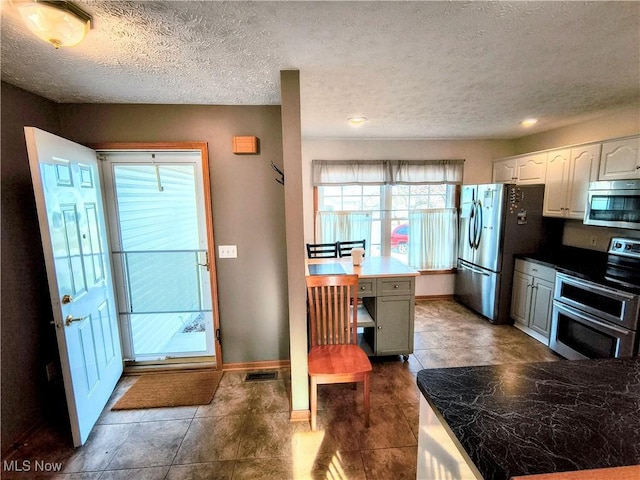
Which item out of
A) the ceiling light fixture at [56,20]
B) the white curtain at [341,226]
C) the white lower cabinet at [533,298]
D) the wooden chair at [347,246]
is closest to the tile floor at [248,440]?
the wooden chair at [347,246]

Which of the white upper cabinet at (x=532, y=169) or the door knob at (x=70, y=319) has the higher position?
the white upper cabinet at (x=532, y=169)

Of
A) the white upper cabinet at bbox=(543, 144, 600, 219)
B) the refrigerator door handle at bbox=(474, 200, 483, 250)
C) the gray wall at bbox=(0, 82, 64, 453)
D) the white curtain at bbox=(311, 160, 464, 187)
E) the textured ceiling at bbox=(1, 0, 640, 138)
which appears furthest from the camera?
the white curtain at bbox=(311, 160, 464, 187)

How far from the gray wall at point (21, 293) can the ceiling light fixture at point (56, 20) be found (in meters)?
1.02

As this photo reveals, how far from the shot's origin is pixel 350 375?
188 cm

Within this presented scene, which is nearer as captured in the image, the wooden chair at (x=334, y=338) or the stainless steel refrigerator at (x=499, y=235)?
the wooden chair at (x=334, y=338)

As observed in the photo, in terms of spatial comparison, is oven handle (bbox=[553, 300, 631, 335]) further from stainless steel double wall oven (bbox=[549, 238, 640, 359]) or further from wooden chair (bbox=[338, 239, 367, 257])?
wooden chair (bbox=[338, 239, 367, 257])

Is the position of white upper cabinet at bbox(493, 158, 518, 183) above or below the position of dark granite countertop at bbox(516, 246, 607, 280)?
above

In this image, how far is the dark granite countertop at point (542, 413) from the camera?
727mm

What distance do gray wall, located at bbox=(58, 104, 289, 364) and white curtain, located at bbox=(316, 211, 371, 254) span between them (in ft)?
5.23

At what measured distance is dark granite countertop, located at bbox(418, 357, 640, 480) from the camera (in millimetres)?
A: 727

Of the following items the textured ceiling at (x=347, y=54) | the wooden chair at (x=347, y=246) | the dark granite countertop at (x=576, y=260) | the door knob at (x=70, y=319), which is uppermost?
the textured ceiling at (x=347, y=54)

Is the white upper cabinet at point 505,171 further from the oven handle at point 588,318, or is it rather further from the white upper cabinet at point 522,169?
the oven handle at point 588,318

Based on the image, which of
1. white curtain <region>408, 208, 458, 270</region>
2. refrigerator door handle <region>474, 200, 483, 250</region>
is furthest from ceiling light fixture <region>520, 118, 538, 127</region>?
white curtain <region>408, 208, 458, 270</region>

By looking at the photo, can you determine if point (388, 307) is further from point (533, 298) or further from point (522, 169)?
point (522, 169)
